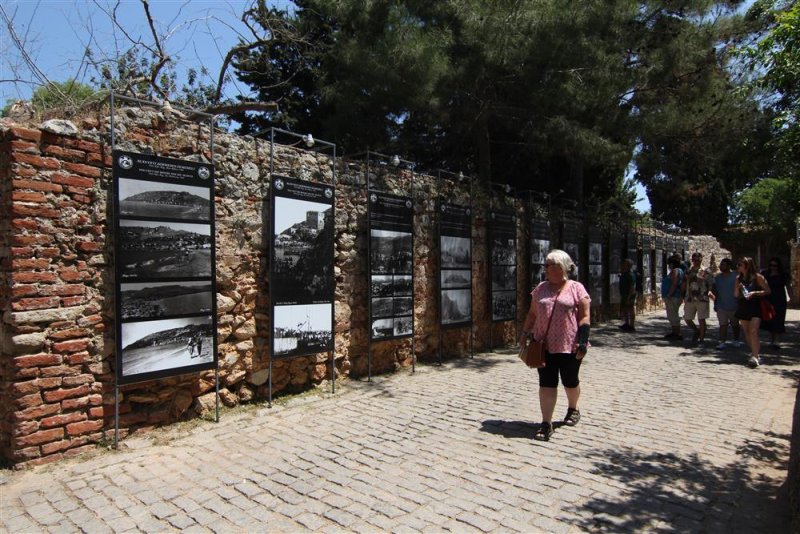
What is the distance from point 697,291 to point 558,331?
703 cm

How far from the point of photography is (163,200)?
15.9 feet

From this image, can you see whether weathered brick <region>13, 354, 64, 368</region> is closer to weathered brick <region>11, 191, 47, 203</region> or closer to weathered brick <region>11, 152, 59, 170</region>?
weathered brick <region>11, 191, 47, 203</region>

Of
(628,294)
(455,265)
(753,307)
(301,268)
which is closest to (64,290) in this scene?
(301,268)

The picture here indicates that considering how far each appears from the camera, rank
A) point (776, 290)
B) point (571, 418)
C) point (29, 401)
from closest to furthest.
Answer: point (29, 401) → point (571, 418) → point (776, 290)

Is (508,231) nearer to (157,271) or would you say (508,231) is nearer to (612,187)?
(157,271)

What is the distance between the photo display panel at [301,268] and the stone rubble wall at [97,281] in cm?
24

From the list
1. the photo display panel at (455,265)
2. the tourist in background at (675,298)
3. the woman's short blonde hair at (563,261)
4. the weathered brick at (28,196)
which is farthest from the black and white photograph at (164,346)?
the tourist in background at (675,298)

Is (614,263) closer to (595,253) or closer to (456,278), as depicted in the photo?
(595,253)

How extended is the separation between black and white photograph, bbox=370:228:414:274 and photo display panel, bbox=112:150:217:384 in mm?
2478

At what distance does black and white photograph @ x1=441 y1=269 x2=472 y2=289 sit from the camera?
834 cm

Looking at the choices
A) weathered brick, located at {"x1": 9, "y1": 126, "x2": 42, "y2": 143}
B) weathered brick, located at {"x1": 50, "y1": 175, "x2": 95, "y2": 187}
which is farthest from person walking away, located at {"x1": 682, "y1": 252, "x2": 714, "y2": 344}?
weathered brick, located at {"x1": 9, "y1": 126, "x2": 42, "y2": 143}

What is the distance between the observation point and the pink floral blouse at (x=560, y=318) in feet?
16.1

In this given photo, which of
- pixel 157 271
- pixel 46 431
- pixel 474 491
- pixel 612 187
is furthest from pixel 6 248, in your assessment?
pixel 612 187

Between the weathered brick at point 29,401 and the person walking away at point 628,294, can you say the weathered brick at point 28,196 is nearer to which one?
the weathered brick at point 29,401
